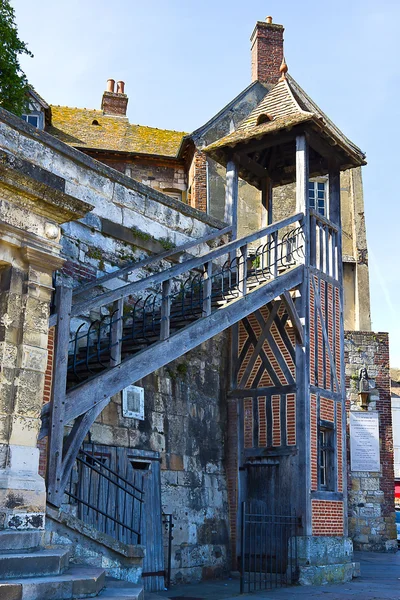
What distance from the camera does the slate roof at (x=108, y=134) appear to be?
1923cm

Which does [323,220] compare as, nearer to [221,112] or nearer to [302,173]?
[302,173]

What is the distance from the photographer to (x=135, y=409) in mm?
9477

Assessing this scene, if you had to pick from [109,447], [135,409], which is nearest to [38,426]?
[109,447]

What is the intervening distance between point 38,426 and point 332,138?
7.58 metres

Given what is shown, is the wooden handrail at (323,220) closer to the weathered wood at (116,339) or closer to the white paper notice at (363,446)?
the weathered wood at (116,339)

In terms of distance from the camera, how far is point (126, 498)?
8227 millimetres

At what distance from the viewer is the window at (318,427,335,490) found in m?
10.9

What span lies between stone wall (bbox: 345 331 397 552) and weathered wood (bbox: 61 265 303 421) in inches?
345

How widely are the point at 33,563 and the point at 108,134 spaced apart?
55.0ft

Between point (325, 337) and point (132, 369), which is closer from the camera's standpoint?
point (132, 369)

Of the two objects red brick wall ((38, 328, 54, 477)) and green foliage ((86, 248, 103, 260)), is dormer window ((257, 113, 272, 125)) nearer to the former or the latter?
green foliage ((86, 248, 103, 260))

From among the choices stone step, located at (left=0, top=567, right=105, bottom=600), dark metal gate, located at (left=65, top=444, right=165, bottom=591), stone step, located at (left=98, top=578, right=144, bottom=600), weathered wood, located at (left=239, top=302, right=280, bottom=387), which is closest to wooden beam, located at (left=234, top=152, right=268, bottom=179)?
weathered wood, located at (left=239, top=302, right=280, bottom=387)

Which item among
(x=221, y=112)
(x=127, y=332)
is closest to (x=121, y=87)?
(x=221, y=112)

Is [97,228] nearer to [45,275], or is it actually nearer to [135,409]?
[135,409]
